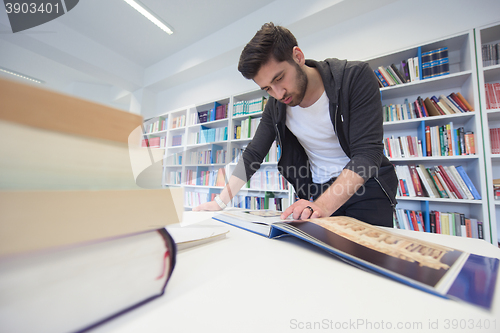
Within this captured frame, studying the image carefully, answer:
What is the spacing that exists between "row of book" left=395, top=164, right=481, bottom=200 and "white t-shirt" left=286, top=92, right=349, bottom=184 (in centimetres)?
118

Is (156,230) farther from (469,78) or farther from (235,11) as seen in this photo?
(235,11)

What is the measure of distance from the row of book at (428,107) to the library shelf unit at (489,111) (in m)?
0.12

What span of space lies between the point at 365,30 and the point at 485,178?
5.96ft

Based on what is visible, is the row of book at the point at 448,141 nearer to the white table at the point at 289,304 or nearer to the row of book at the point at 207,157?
the white table at the point at 289,304

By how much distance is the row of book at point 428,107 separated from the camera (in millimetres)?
1627

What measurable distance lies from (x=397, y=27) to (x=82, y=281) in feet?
9.58

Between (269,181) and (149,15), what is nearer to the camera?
(269,181)

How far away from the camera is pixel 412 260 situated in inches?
12.2

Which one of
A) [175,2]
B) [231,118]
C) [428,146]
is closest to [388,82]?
[428,146]

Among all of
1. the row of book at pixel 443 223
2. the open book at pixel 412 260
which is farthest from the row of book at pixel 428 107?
the open book at pixel 412 260

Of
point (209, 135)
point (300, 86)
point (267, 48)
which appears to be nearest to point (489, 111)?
point (300, 86)

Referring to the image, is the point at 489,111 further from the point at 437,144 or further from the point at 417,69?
the point at 417,69

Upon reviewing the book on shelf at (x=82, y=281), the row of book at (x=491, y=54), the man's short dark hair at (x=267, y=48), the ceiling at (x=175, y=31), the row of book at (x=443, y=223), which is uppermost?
the ceiling at (x=175, y=31)

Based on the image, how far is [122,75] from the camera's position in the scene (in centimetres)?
338
